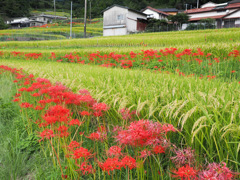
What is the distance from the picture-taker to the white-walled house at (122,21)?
3462cm

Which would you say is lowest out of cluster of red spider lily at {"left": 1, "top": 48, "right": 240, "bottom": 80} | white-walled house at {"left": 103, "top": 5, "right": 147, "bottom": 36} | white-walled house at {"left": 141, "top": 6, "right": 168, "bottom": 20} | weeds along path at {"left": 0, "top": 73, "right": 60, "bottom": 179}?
weeds along path at {"left": 0, "top": 73, "right": 60, "bottom": 179}

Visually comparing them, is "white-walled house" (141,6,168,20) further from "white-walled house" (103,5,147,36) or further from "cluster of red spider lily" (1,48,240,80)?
"cluster of red spider lily" (1,48,240,80)

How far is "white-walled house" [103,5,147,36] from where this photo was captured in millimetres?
34625

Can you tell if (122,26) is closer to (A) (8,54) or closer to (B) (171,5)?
(A) (8,54)

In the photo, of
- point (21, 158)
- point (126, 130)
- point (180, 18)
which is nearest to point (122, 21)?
point (180, 18)

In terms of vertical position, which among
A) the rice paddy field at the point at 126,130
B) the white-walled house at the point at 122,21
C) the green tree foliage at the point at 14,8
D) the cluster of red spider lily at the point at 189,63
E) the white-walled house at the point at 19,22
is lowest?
the rice paddy field at the point at 126,130

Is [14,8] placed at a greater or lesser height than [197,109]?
greater

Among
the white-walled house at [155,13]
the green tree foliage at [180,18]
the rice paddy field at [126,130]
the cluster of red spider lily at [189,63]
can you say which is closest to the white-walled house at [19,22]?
the white-walled house at [155,13]

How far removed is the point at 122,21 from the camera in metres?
34.8

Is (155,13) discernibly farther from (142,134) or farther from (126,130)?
(142,134)

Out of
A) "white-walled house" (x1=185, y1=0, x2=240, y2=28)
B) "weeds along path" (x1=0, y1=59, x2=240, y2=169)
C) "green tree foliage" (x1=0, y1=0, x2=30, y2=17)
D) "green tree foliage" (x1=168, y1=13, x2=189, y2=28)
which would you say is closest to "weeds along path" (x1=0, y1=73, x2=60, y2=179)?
"weeds along path" (x1=0, y1=59, x2=240, y2=169)

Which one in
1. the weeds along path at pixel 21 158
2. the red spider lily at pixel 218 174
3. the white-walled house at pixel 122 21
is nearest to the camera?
the red spider lily at pixel 218 174

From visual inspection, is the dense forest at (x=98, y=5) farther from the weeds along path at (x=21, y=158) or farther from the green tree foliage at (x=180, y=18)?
the weeds along path at (x=21, y=158)

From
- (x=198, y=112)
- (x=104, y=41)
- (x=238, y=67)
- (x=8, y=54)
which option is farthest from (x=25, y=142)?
(x=104, y=41)
